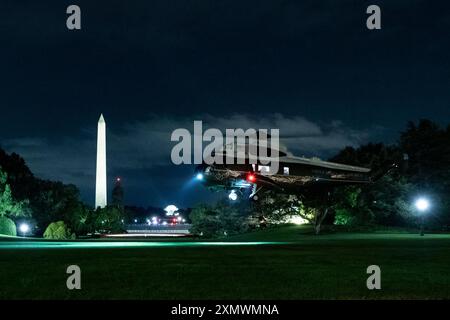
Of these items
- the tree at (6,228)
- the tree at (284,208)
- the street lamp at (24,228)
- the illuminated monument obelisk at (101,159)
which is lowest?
the street lamp at (24,228)

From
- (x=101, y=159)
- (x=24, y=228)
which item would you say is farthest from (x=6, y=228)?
(x=101, y=159)

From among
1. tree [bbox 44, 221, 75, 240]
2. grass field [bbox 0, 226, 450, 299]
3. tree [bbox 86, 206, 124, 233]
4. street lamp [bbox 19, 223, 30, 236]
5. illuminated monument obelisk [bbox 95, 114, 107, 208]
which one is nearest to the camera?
Result: grass field [bbox 0, 226, 450, 299]

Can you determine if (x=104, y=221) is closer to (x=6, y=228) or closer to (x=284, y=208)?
(x=284, y=208)

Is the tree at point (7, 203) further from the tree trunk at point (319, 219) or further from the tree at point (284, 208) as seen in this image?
the tree trunk at point (319, 219)

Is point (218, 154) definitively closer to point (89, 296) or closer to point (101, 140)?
point (89, 296)

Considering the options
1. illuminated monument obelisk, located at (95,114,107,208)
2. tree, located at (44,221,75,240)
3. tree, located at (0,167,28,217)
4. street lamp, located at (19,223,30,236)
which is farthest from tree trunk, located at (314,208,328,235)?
street lamp, located at (19,223,30,236)

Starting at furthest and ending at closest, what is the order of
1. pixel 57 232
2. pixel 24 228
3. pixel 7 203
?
pixel 24 228 → pixel 7 203 → pixel 57 232

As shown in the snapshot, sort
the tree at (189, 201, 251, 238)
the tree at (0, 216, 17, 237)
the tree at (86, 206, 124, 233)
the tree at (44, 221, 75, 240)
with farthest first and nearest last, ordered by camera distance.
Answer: the tree at (86, 206, 124, 233)
the tree at (189, 201, 251, 238)
the tree at (44, 221, 75, 240)
the tree at (0, 216, 17, 237)

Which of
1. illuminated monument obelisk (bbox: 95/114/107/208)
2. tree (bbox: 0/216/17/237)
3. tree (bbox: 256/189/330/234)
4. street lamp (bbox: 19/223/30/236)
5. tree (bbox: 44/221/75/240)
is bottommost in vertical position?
street lamp (bbox: 19/223/30/236)

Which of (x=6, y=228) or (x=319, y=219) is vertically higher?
(x=319, y=219)

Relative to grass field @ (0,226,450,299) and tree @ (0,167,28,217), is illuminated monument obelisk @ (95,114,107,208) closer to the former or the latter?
tree @ (0,167,28,217)

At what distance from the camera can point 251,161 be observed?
53219 millimetres

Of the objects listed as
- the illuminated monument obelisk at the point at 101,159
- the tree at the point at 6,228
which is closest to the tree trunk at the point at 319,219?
the tree at the point at 6,228
